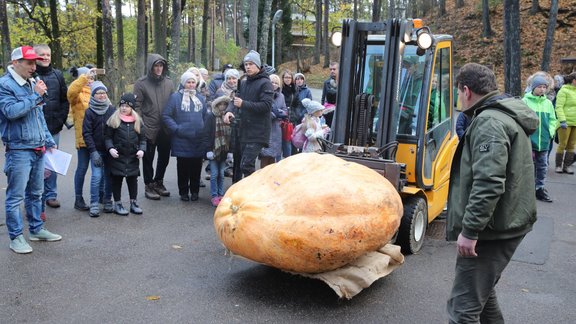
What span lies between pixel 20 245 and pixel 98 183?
1.59 m

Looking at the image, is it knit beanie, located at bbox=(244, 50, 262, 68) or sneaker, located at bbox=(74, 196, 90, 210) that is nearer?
knit beanie, located at bbox=(244, 50, 262, 68)

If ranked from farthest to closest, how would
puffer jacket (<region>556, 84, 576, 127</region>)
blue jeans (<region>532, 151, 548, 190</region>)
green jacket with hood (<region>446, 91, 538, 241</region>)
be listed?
puffer jacket (<region>556, 84, 576, 127</region>), blue jeans (<region>532, 151, 548, 190</region>), green jacket with hood (<region>446, 91, 538, 241</region>)

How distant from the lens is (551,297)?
5.08 m

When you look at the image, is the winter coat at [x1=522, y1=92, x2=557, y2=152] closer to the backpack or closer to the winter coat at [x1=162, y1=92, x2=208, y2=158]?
the backpack

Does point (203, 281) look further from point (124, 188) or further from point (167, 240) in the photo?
point (124, 188)

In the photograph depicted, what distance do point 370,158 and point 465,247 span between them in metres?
2.64

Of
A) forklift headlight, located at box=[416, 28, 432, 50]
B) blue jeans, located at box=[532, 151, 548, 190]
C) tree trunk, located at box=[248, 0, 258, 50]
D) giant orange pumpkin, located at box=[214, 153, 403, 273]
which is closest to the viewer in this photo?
giant orange pumpkin, located at box=[214, 153, 403, 273]

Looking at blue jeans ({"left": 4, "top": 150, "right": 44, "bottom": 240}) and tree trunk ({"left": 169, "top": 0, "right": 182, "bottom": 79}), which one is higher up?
tree trunk ({"left": 169, "top": 0, "right": 182, "bottom": 79})

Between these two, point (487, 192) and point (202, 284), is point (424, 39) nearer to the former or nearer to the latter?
point (487, 192)

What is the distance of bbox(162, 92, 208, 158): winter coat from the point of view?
312 inches

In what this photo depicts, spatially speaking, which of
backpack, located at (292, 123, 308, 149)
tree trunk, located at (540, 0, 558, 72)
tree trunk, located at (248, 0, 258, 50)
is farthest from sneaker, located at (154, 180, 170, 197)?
tree trunk, located at (540, 0, 558, 72)

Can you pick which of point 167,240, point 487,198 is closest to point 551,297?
point 487,198

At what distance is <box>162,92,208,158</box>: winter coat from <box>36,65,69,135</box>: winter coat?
53.9 inches

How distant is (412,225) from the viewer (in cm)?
593
